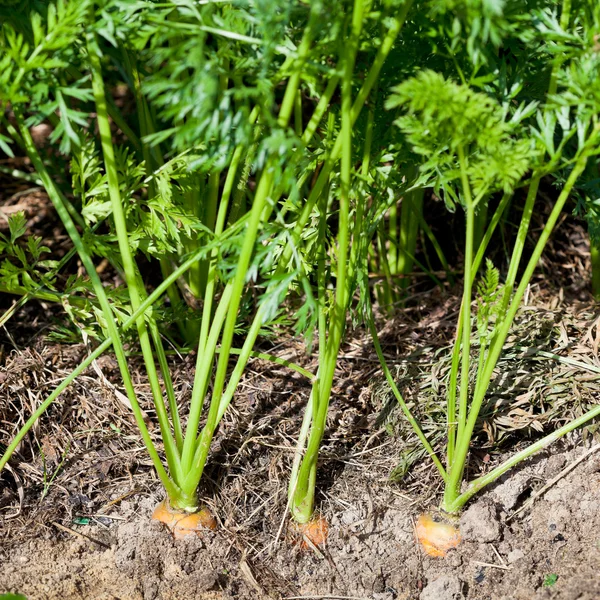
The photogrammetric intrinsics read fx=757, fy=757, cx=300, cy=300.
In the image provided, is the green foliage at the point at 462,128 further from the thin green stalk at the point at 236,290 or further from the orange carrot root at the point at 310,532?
the orange carrot root at the point at 310,532

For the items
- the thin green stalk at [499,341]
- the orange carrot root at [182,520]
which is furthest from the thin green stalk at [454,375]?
the orange carrot root at [182,520]

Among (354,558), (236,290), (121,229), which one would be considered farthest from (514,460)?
(121,229)

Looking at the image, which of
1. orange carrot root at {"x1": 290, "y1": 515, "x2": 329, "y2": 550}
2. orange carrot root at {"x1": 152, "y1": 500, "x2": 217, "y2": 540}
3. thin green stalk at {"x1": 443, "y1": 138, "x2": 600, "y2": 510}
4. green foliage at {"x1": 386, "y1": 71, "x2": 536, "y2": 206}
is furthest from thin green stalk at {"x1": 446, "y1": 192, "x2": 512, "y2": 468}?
orange carrot root at {"x1": 152, "y1": 500, "x2": 217, "y2": 540}

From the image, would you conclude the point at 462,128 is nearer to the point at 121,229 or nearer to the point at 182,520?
the point at 121,229

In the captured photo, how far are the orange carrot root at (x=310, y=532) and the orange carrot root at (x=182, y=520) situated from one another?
0.15 m

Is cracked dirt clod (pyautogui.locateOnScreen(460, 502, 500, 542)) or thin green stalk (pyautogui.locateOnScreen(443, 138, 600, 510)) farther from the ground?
thin green stalk (pyautogui.locateOnScreen(443, 138, 600, 510))

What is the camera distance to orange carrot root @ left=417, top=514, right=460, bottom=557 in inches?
51.9

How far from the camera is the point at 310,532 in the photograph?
1350mm

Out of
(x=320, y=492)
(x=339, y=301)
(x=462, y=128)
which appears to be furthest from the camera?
(x=320, y=492)

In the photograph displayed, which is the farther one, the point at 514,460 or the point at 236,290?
the point at 514,460

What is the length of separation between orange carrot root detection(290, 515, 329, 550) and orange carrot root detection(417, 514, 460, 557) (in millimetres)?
175

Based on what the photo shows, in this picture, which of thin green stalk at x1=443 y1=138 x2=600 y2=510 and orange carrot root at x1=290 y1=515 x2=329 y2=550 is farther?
orange carrot root at x1=290 y1=515 x2=329 y2=550

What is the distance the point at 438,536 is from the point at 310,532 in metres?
0.22

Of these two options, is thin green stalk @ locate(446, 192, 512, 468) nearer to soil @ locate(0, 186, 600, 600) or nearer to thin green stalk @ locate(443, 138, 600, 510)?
thin green stalk @ locate(443, 138, 600, 510)
